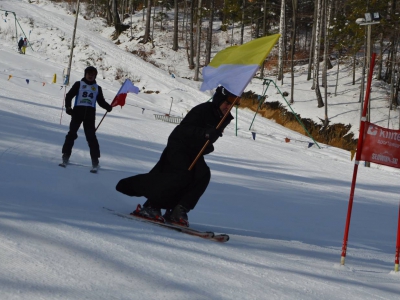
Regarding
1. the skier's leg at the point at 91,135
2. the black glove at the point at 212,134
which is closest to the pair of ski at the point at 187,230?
the black glove at the point at 212,134

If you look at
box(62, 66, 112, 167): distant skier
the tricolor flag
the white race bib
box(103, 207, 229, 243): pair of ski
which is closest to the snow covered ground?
box(103, 207, 229, 243): pair of ski

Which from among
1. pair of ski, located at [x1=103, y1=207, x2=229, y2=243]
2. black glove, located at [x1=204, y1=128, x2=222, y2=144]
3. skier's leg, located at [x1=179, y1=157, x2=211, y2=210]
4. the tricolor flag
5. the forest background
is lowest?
pair of ski, located at [x1=103, y1=207, x2=229, y2=243]

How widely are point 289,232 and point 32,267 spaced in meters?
4.99

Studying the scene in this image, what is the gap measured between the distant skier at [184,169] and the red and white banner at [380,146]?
1.42 metres

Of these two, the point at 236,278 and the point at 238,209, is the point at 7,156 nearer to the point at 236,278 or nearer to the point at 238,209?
the point at 238,209

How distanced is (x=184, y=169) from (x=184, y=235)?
75cm

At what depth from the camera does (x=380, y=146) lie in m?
5.86

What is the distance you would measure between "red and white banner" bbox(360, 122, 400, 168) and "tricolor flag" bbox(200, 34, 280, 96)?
131cm

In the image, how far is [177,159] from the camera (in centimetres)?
608

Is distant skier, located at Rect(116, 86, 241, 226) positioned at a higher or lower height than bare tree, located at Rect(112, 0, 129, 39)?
lower

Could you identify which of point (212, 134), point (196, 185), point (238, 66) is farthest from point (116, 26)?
point (212, 134)

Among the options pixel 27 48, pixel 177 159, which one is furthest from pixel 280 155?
pixel 27 48

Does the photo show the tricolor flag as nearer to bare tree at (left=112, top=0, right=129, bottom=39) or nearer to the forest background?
the forest background

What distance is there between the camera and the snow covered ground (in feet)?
12.5
